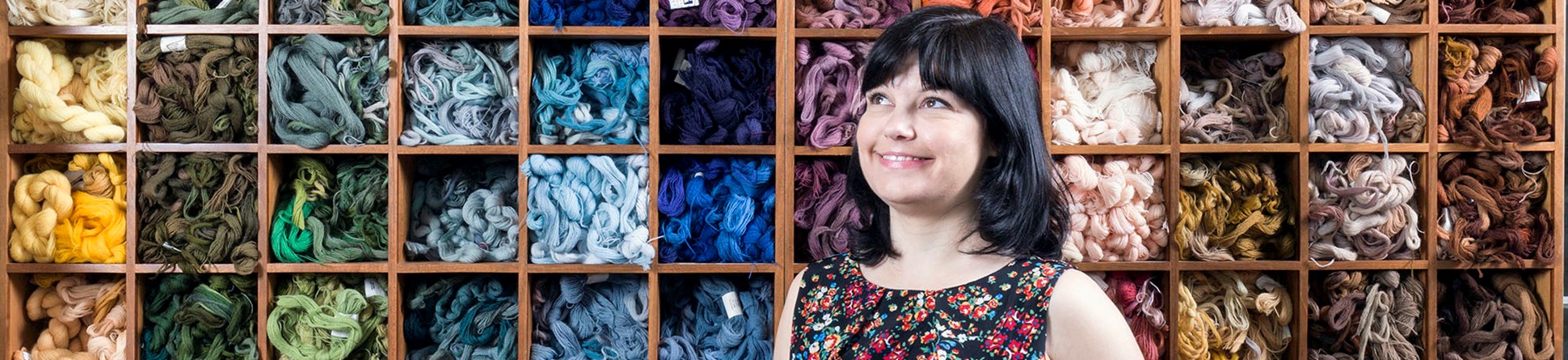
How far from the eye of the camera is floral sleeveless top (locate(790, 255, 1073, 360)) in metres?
1.13

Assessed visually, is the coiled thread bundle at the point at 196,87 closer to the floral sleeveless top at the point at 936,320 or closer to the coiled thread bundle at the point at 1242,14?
the floral sleeveless top at the point at 936,320

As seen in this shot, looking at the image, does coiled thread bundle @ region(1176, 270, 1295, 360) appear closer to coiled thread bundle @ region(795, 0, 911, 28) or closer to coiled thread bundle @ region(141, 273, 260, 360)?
coiled thread bundle @ region(795, 0, 911, 28)

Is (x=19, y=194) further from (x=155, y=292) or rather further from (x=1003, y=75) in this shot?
(x=1003, y=75)

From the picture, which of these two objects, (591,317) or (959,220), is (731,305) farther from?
(959,220)

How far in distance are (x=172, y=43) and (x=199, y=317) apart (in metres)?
0.68

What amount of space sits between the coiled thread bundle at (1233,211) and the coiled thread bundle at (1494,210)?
375 millimetres

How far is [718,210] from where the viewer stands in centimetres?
258

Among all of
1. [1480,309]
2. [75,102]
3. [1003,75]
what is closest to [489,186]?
[75,102]

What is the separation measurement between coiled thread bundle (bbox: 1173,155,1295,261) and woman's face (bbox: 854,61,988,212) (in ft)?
5.23

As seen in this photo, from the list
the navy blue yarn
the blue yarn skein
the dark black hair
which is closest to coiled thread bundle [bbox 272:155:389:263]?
the navy blue yarn

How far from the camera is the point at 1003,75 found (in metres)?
1.09

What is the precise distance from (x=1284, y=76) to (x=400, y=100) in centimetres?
224

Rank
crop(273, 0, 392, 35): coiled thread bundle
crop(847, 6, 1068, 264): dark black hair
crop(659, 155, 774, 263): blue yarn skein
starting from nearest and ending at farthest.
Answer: crop(847, 6, 1068, 264): dark black hair → crop(273, 0, 392, 35): coiled thread bundle → crop(659, 155, 774, 263): blue yarn skein

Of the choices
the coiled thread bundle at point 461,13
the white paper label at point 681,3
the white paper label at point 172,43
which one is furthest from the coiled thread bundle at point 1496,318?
the white paper label at point 172,43
